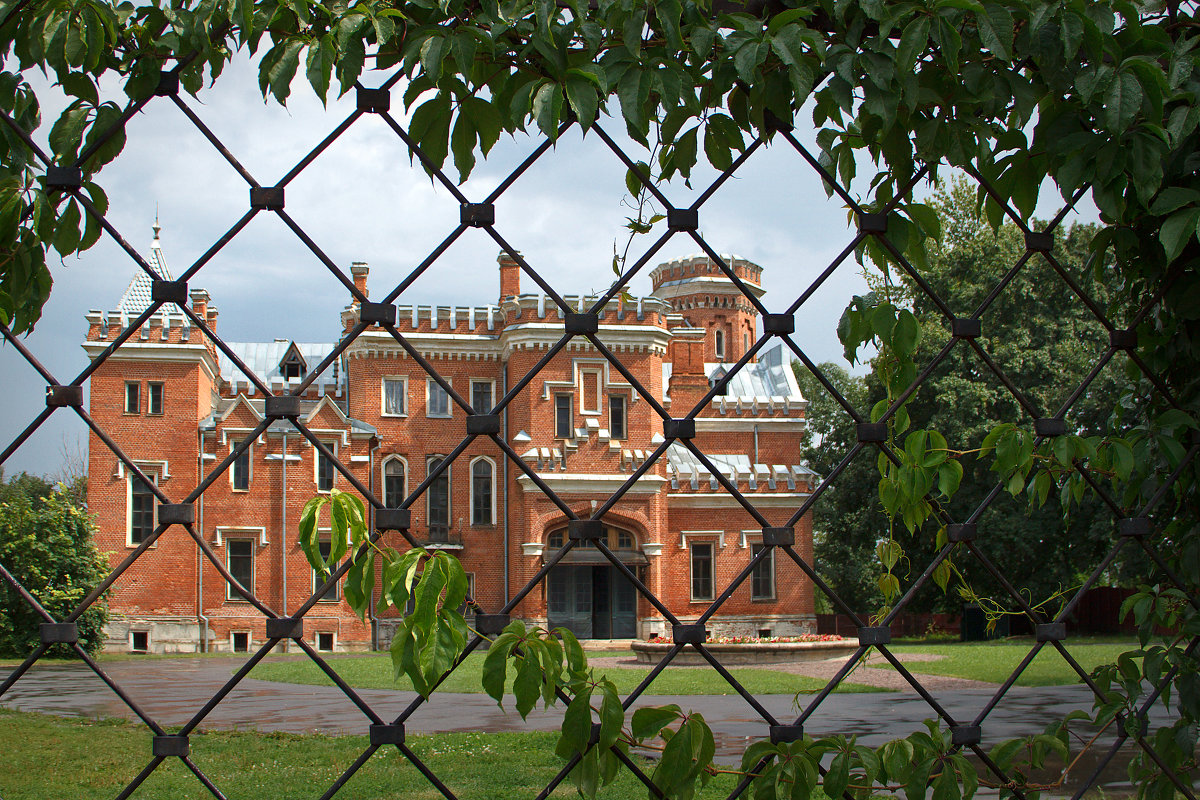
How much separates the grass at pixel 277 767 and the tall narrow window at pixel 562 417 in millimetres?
18502

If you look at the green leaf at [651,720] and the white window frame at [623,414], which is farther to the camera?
the white window frame at [623,414]

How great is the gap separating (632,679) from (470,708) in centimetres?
420

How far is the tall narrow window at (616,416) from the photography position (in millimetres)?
27906

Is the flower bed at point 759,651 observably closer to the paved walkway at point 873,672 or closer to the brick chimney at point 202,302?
the paved walkway at point 873,672

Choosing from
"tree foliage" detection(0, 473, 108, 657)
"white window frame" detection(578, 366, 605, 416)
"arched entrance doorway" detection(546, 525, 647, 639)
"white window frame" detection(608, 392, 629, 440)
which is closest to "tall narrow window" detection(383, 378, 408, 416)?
"white window frame" detection(578, 366, 605, 416)

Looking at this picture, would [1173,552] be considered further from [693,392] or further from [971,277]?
[693,392]

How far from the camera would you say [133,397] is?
26.7 m

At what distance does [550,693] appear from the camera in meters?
1.38

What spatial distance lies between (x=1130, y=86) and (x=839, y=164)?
495 millimetres

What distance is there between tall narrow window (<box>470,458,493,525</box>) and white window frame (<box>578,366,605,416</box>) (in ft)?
10.4

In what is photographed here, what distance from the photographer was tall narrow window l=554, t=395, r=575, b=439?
27.6m

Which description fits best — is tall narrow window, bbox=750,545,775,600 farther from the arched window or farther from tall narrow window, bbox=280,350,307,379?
tall narrow window, bbox=280,350,307,379

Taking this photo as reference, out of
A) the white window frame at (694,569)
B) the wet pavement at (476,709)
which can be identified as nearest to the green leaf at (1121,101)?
the wet pavement at (476,709)

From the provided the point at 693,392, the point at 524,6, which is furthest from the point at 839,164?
the point at 693,392
